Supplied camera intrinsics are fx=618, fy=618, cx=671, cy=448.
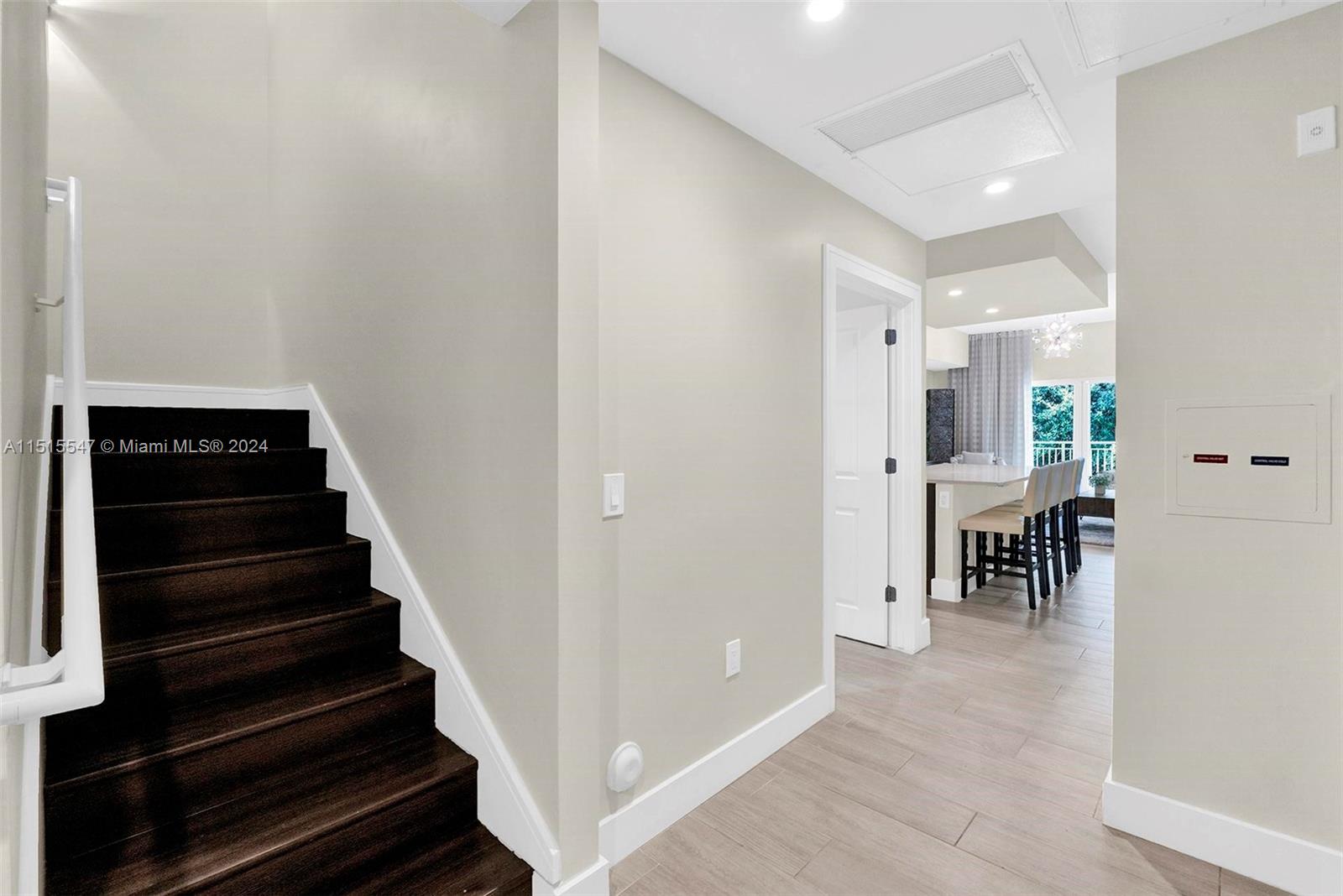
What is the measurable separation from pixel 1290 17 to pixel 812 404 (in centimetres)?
181

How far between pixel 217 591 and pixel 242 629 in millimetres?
179

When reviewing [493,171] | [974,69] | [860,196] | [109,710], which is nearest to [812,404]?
[860,196]

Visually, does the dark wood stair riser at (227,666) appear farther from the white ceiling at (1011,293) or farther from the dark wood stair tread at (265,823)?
the white ceiling at (1011,293)

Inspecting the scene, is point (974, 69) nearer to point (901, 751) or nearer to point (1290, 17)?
point (1290, 17)

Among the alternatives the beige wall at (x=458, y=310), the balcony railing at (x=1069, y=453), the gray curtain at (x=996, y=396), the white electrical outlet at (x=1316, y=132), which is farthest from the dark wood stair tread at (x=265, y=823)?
the balcony railing at (x=1069, y=453)

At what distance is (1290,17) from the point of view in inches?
68.1

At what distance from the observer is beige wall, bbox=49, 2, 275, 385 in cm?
281

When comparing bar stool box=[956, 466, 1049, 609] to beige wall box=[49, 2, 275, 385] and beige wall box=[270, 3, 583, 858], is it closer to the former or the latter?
beige wall box=[270, 3, 583, 858]

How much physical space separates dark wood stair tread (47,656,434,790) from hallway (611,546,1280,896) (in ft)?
2.99

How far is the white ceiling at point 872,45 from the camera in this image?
1.72 metres

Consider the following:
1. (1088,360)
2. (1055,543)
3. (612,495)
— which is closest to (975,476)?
(1055,543)

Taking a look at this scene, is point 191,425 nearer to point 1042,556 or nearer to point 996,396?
point 1042,556

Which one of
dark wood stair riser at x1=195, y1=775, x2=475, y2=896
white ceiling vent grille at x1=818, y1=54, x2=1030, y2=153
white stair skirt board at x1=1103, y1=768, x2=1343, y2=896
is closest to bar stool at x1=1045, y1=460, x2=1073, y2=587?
white stair skirt board at x1=1103, y1=768, x2=1343, y2=896

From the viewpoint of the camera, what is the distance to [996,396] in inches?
337
